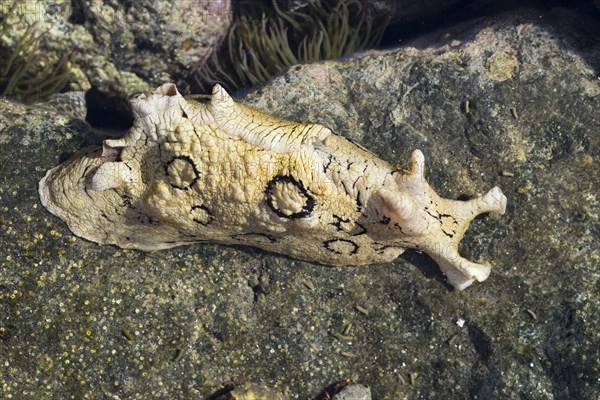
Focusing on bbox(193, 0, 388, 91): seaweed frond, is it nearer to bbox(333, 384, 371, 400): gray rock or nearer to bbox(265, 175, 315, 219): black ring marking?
bbox(265, 175, 315, 219): black ring marking

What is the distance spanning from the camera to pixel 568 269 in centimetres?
379

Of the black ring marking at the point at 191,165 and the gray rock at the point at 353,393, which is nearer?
the black ring marking at the point at 191,165

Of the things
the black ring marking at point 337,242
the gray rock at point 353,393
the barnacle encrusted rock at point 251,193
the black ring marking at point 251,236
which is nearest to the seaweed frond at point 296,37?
the barnacle encrusted rock at point 251,193

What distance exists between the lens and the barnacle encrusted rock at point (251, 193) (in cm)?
329

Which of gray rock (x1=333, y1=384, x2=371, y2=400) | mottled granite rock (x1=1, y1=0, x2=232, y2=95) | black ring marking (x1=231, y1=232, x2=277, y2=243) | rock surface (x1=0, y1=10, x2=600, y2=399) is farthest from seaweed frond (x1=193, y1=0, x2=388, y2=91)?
gray rock (x1=333, y1=384, x2=371, y2=400)

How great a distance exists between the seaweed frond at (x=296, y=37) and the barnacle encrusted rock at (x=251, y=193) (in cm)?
168

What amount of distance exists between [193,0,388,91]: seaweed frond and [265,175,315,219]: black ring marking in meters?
2.03

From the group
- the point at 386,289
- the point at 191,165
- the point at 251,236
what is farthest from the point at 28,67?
the point at 386,289

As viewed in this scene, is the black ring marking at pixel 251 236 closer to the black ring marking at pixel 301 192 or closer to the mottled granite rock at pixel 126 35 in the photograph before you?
the black ring marking at pixel 301 192

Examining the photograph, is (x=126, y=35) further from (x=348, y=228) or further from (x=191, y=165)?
(x=348, y=228)

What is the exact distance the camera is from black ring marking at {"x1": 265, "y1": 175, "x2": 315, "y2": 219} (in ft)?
10.8

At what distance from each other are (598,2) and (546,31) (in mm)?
585

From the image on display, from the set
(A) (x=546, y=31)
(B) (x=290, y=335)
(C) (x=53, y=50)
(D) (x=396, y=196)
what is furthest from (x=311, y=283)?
(C) (x=53, y=50)

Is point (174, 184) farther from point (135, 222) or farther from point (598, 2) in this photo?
point (598, 2)
